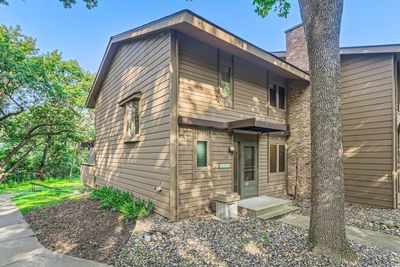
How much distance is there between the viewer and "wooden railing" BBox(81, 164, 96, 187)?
11.2 m

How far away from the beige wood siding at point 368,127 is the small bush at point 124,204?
7.40 m

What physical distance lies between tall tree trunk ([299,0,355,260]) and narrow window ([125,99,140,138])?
543 centimetres

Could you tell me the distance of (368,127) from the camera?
7680 millimetres

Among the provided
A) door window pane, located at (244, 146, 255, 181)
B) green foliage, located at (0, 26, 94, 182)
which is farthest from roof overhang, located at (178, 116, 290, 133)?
green foliage, located at (0, 26, 94, 182)

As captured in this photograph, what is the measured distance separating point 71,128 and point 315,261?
16.9m

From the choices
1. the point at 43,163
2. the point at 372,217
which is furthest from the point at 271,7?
the point at 43,163

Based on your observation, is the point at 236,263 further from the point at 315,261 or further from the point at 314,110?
the point at 314,110

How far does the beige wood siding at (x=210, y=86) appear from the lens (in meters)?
6.09

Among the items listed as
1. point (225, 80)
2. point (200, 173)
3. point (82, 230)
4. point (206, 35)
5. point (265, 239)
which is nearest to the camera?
point (265, 239)

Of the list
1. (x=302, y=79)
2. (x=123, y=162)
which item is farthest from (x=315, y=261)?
(x=302, y=79)

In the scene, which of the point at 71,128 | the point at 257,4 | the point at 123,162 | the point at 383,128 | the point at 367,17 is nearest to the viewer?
the point at 257,4

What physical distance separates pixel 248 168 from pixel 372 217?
3.84m

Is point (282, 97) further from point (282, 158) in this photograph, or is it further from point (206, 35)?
point (206, 35)

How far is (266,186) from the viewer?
27.4ft
